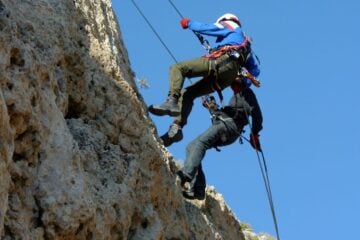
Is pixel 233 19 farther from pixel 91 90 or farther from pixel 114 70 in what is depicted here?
pixel 91 90

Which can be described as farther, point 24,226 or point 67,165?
point 67,165

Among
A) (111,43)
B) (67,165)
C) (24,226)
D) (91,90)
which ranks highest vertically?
(111,43)

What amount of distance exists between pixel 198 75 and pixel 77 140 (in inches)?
131

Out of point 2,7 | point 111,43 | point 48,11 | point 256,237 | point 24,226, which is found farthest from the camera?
point 256,237

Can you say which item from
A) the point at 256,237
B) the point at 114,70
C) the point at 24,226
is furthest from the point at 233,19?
the point at 24,226

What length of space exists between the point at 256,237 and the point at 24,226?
9.05m

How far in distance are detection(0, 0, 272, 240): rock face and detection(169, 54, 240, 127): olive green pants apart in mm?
695

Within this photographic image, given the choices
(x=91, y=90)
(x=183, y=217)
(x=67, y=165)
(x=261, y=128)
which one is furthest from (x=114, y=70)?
(x=261, y=128)

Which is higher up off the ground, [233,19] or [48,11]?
[233,19]

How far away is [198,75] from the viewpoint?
10484mm

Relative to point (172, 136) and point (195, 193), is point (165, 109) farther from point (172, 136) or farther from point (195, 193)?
point (195, 193)

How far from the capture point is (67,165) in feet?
21.3

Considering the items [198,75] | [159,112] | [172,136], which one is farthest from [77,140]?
[198,75]

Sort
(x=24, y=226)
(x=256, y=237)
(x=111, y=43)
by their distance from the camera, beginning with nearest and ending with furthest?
Result: (x=24, y=226) < (x=111, y=43) < (x=256, y=237)
